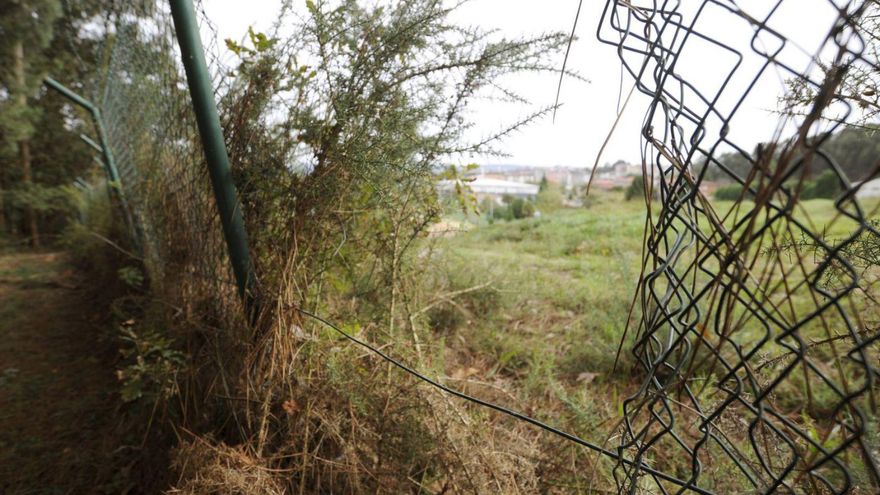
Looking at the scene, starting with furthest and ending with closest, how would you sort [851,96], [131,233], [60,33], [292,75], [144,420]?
[60,33] < [131,233] < [144,420] < [292,75] < [851,96]

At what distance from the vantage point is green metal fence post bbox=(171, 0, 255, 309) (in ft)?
4.87

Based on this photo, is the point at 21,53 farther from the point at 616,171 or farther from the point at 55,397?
the point at 616,171

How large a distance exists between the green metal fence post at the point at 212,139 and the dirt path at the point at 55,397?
1.22m

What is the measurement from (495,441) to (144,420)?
69.0 inches

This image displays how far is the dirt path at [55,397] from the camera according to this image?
80.0 inches

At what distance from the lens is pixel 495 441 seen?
5.25ft

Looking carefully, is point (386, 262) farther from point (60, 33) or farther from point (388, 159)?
point (60, 33)

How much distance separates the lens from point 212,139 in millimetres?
1582

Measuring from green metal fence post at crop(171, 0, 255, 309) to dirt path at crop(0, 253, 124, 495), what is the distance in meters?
1.22

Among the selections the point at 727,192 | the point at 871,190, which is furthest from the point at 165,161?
the point at 871,190

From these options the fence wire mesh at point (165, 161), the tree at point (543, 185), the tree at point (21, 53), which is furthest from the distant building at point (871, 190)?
the tree at point (543, 185)

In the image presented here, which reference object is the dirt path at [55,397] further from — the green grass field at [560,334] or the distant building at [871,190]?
the distant building at [871,190]

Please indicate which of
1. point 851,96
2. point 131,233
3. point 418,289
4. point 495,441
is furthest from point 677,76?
point 131,233

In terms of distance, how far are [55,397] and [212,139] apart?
2.45m
